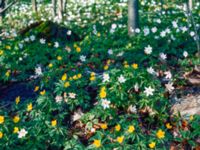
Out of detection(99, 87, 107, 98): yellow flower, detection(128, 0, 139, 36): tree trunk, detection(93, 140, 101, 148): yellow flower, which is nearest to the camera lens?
Answer: detection(93, 140, 101, 148): yellow flower

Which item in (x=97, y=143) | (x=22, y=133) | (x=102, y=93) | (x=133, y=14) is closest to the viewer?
(x=97, y=143)

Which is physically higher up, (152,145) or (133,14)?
(133,14)

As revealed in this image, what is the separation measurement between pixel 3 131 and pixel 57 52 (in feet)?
10.0

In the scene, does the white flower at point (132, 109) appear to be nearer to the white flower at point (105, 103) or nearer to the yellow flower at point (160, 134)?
the white flower at point (105, 103)

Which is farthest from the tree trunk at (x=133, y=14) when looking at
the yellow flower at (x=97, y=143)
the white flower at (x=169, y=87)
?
the yellow flower at (x=97, y=143)

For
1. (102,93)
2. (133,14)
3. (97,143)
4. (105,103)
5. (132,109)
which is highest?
(133,14)

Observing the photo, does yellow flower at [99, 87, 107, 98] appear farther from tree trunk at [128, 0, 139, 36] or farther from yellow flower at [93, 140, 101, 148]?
tree trunk at [128, 0, 139, 36]

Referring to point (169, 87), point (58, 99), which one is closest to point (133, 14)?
point (169, 87)

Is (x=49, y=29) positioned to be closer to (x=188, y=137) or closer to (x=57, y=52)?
(x=57, y=52)

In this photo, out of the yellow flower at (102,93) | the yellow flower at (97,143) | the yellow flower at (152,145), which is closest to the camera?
the yellow flower at (152,145)

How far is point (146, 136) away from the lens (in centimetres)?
471

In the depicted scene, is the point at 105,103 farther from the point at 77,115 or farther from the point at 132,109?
the point at 77,115

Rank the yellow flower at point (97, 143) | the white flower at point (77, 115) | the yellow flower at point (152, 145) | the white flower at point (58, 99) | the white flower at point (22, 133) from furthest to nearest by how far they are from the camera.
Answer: the white flower at point (58, 99)
the white flower at point (77, 115)
the white flower at point (22, 133)
the yellow flower at point (97, 143)
the yellow flower at point (152, 145)

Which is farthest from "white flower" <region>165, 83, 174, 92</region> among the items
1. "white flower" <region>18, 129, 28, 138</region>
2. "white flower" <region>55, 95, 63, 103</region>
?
"white flower" <region>18, 129, 28, 138</region>
